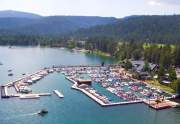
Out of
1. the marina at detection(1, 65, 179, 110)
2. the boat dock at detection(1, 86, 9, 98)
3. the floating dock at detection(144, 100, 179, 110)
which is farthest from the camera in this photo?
the marina at detection(1, 65, 179, 110)

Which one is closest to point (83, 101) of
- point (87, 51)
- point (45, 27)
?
point (87, 51)

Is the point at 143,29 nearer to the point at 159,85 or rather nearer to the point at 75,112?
the point at 159,85

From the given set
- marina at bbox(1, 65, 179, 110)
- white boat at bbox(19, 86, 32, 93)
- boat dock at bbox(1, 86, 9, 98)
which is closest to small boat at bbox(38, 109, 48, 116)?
marina at bbox(1, 65, 179, 110)

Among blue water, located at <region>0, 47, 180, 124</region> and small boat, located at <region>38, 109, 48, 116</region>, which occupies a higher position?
small boat, located at <region>38, 109, 48, 116</region>

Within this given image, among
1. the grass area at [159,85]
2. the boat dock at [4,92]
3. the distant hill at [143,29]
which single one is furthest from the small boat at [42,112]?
the distant hill at [143,29]

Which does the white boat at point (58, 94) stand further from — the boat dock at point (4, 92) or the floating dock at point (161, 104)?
the floating dock at point (161, 104)

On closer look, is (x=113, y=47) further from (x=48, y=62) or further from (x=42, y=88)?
(x=42, y=88)

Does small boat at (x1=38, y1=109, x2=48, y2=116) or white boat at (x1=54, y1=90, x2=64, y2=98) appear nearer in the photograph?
small boat at (x1=38, y1=109, x2=48, y2=116)

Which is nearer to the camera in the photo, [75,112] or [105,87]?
[75,112]

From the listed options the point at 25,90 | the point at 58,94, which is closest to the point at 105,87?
the point at 58,94

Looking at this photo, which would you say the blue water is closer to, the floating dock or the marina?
the floating dock

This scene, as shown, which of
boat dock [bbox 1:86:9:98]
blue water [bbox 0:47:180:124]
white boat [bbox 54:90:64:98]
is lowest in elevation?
blue water [bbox 0:47:180:124]

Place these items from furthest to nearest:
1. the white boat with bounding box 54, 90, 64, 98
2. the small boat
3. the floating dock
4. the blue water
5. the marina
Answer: the white boat with bounding box 54, 90, 64, 98, the marina, the floating dock, the small boat, the blue water
